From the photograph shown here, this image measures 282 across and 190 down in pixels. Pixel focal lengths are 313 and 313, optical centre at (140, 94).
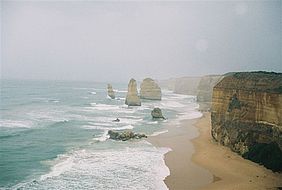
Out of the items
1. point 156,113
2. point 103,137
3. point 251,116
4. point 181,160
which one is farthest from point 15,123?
point 251,116

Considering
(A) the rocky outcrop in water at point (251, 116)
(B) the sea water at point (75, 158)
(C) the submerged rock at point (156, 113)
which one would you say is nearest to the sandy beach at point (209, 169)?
(A) the rocky outcrop in water at point (251, 116)

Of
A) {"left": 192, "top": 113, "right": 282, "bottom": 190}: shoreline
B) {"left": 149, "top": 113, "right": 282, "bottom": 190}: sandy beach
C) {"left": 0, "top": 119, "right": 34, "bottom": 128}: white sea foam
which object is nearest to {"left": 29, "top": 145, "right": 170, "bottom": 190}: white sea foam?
{"left": 149, "top": 113, "right": 282, "bottom": 190}: sandy beach

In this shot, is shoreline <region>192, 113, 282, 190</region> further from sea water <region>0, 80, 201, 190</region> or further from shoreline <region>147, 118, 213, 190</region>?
sea water <region>0, 80, 201, 190</region>

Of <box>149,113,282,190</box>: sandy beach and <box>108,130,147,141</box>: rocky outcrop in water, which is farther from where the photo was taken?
<box>108,130,147,141</box>: rocky outcrop in water

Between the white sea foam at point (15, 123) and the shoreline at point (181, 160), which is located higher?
the white sea foam at point (15, 123)

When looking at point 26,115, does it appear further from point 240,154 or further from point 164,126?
point 240,154

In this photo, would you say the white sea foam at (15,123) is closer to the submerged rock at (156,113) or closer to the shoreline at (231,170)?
the submerged rock at (156,113)
